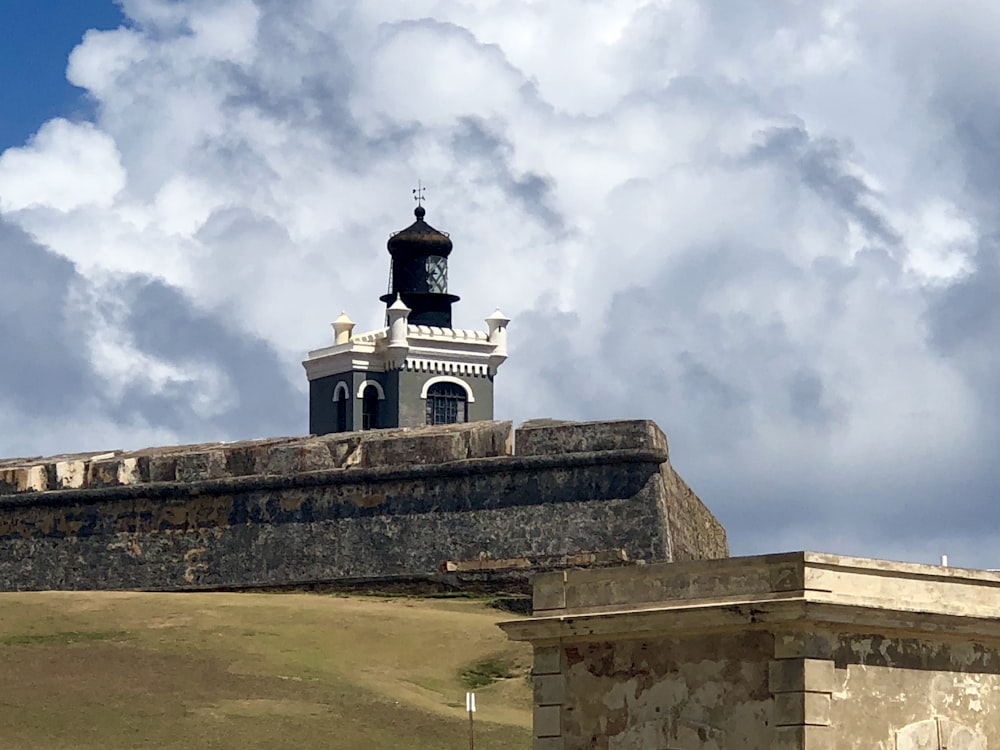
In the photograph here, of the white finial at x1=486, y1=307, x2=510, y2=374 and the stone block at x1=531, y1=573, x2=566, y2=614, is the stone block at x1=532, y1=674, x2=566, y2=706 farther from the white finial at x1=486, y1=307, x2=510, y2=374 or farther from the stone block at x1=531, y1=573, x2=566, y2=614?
the white finial at x1=486, y1=307, x2=510, y2=374

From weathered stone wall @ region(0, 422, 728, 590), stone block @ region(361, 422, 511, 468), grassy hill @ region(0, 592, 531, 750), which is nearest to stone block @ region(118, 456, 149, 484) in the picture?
weathered stone wall @ region(0, 422, 728, 590)

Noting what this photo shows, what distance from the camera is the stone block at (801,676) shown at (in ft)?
49.9

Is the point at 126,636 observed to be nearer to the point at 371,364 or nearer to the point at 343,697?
the point at 343,697

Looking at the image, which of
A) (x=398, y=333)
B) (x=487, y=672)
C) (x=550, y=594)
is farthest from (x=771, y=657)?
(x=398, y=333)

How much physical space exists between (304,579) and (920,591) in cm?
2326

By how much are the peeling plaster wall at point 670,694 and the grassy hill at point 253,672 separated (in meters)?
9.31

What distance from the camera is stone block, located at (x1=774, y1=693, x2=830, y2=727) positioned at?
15195 mm

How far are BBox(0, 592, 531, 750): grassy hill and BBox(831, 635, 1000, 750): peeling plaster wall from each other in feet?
34.0

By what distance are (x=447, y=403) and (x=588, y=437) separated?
89.1 feet

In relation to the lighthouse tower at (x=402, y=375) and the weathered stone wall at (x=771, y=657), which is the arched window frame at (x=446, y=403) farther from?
the weathered stone wall at (x=771, y=657)

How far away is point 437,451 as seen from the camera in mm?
38031

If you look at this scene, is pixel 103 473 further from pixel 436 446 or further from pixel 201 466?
pixel 436 446

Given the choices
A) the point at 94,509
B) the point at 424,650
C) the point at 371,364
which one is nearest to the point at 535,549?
the point at 424,650

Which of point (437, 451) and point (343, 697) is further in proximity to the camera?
point (437, 451)
